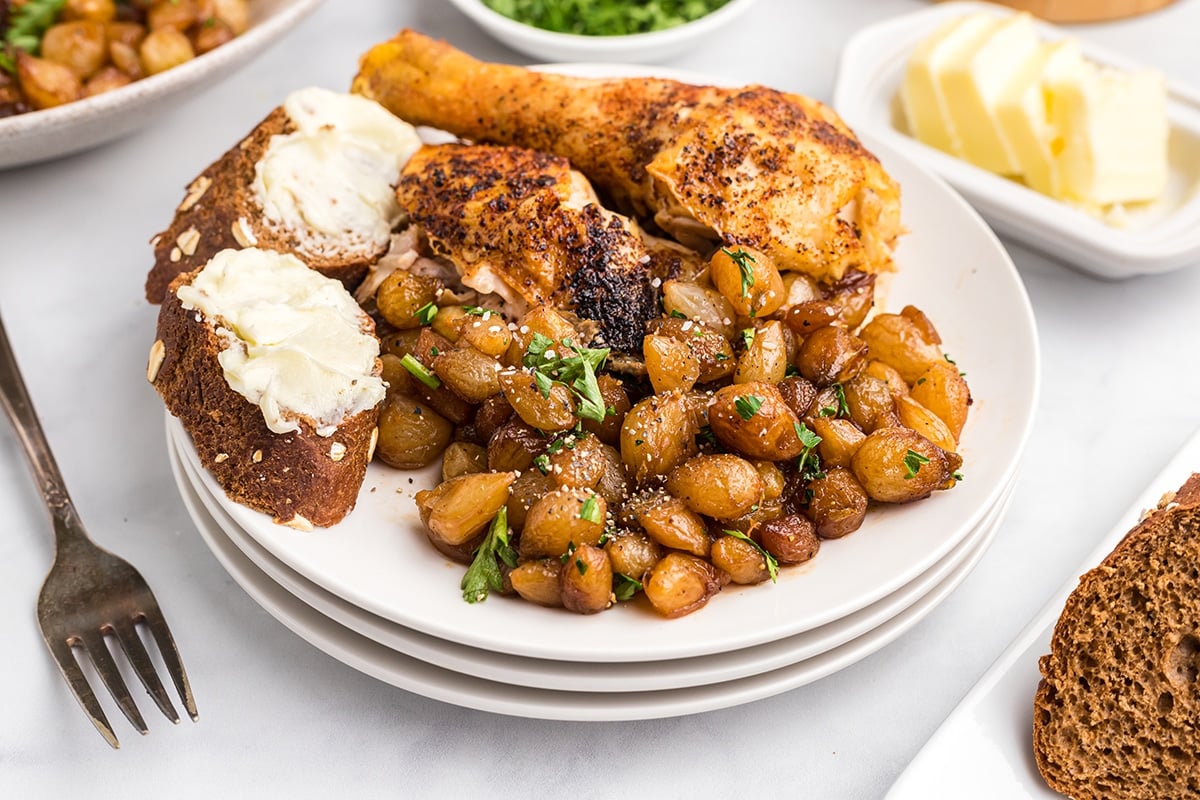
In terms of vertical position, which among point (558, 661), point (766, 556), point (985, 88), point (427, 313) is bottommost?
point (558, 661)

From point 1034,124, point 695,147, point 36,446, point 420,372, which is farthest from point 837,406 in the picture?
point 36,446

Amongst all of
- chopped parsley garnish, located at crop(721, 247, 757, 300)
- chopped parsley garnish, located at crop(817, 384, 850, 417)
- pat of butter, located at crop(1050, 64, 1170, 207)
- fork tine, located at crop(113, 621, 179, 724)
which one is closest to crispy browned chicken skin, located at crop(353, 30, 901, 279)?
chopped parsley garnish, located at crop(721, 247, 757, 300)

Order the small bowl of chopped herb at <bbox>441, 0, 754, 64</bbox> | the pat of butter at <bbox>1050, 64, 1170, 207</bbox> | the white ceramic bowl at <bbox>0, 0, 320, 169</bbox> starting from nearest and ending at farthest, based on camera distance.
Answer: the white ceramic bowl at <bbox>0, 0, 320, 169</bbox> < the pat of butter at <bbox>1050, 64, 1170, 207</bbox> < the small bowl of chopped herb at <bbox>441, 0, 754, 64</bbox>

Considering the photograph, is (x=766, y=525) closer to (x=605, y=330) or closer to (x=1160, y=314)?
(x=605, y=330)

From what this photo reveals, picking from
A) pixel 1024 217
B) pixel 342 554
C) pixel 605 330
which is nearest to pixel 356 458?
pixel 342 554

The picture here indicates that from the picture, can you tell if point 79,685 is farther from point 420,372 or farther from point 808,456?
point 808,456

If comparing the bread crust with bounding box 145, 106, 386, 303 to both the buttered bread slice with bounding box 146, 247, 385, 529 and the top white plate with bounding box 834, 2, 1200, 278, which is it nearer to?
the buttered bread slice with bounding box 146, 247, 385, 529
